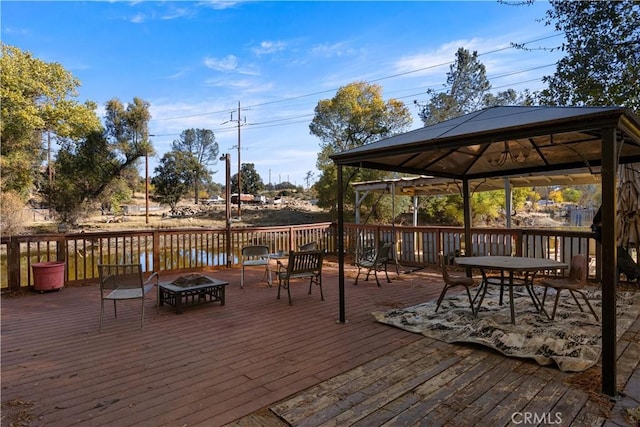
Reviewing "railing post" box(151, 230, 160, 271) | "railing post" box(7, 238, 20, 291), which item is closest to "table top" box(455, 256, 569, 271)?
"railing post" box(151, 230, 160, 271)

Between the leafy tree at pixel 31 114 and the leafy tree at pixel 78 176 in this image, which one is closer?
the leafy tree at pixel 31 114

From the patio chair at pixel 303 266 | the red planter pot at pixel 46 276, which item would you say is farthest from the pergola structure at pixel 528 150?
the red planter pot at pixel 46 276

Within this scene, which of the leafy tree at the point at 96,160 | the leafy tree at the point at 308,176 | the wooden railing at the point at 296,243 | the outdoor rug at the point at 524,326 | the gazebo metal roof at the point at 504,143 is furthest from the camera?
the leafy tree at the point at 308,176

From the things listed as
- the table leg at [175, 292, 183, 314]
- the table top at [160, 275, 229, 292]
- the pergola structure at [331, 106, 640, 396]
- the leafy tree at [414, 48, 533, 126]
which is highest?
the leafy tree at [414, 48, 533, 126]

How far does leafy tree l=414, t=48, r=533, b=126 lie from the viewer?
22859mm

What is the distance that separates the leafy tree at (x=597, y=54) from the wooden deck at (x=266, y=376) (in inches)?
176

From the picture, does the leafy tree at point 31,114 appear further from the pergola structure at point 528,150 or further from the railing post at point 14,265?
the pergola structure at point 528,150

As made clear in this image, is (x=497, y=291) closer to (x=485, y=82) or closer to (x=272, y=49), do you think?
(x=272, y=49)

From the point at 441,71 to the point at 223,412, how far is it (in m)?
25.6

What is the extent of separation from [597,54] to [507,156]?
3697 millimetres

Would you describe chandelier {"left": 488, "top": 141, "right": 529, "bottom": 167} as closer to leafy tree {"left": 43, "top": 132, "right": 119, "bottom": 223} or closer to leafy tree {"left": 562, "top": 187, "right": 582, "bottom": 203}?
leafy tree {"left": 43, "top": 132, "right": 119, "bottom": 223}

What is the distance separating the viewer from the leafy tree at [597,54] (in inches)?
235

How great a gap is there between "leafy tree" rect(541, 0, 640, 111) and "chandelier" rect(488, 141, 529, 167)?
271cm

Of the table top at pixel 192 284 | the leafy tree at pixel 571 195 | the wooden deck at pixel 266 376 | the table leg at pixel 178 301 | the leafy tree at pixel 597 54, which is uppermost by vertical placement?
the leafy tree at pixel 597 54
